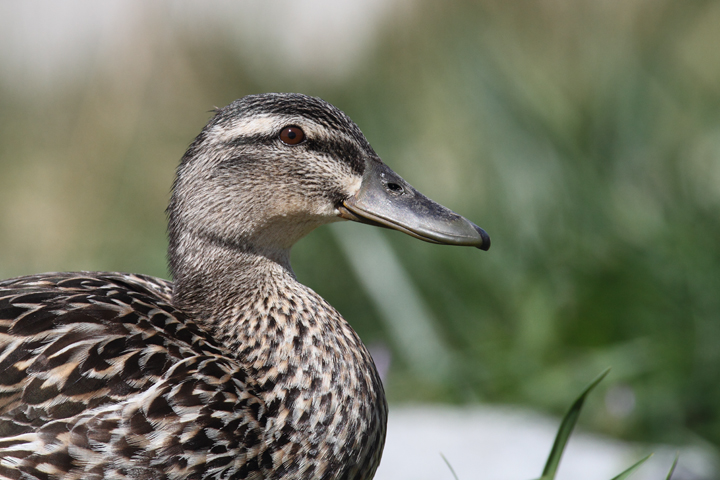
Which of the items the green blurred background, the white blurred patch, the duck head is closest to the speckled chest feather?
the duck head

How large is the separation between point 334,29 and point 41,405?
6242mm

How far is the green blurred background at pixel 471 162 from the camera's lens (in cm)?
361

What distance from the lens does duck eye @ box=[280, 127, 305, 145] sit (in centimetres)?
245

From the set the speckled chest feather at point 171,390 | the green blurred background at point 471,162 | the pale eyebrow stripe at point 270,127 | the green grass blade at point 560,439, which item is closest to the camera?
the speckled chest feather at point 171,390

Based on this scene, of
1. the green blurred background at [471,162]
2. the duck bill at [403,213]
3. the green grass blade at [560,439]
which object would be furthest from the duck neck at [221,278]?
the green blurred background at [471,162]

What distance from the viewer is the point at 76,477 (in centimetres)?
196

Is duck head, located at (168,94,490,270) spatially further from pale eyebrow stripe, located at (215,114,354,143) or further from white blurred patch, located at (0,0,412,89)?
white blurred patch, located at (0,0,412,89)

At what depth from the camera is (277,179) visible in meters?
2.46

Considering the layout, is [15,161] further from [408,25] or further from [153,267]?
[408,25]

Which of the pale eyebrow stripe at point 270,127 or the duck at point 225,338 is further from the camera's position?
the pale eyebrow stripe at point 270,127

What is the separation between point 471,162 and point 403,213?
276 centimetres

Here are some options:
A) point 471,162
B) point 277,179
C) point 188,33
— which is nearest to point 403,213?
point 277,179

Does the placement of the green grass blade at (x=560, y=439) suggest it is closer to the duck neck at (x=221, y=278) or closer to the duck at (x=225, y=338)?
the duck at (x=225, y=338)

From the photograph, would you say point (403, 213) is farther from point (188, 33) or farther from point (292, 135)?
point (188, 33)
